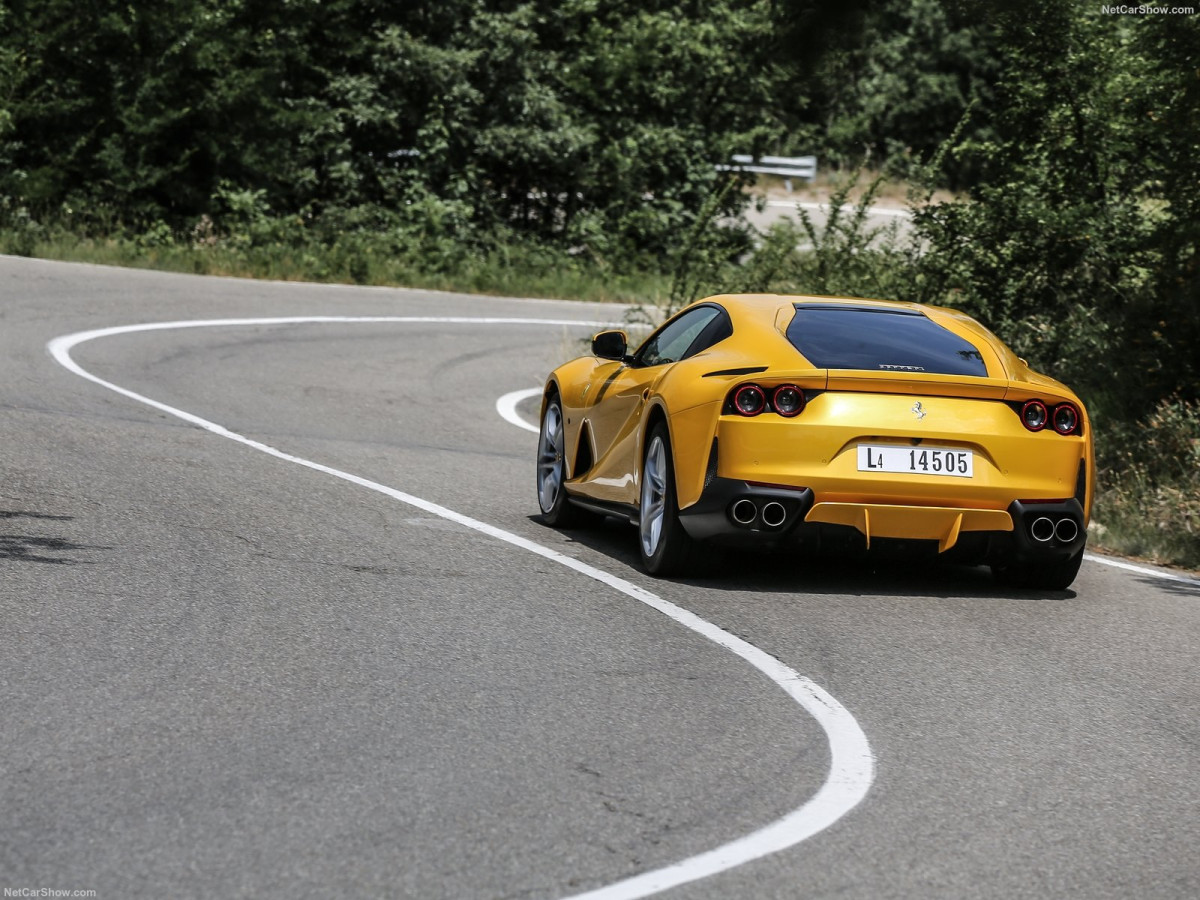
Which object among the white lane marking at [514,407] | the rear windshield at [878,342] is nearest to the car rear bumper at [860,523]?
the rear windshield at [878,342]

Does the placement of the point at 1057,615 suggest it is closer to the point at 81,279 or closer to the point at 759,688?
the point at 759,688

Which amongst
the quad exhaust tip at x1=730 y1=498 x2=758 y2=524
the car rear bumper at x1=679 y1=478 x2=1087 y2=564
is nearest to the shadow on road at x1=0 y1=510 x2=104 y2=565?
the car rear bumper at x1=679 y1=478 x2=1087 y2=564

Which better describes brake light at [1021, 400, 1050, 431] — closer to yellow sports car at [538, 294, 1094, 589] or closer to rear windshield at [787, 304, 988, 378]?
yellow sports car at [538, 294, 1094, 589]

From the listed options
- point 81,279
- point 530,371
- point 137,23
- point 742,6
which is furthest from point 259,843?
point 137,23

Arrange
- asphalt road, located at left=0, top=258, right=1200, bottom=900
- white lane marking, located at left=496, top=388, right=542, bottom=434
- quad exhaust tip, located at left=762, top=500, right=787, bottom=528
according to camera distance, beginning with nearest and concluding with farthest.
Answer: asphalt road, located at left=0, top=258, right=1200, bottom=900, quad exhaust tip, located at left=762, top=500, right=787, bottom=528, white lane marking, located at left=496, top=388, right=542, bottom=434

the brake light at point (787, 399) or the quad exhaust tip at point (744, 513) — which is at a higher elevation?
the brake light at point (787, 399)

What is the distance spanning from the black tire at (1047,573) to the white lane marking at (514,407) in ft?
25.4

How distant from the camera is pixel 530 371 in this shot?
814 inches

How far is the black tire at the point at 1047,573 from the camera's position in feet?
27.6

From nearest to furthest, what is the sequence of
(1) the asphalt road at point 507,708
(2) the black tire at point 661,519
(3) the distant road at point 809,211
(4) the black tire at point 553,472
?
1. (1) the asphalt road at point 507,708
2. (2) the black tire at point 661,519
3. (4) the black tire at point 553,472
4. (3) the distant road at point 809,211

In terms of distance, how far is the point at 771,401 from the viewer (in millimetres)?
7938
